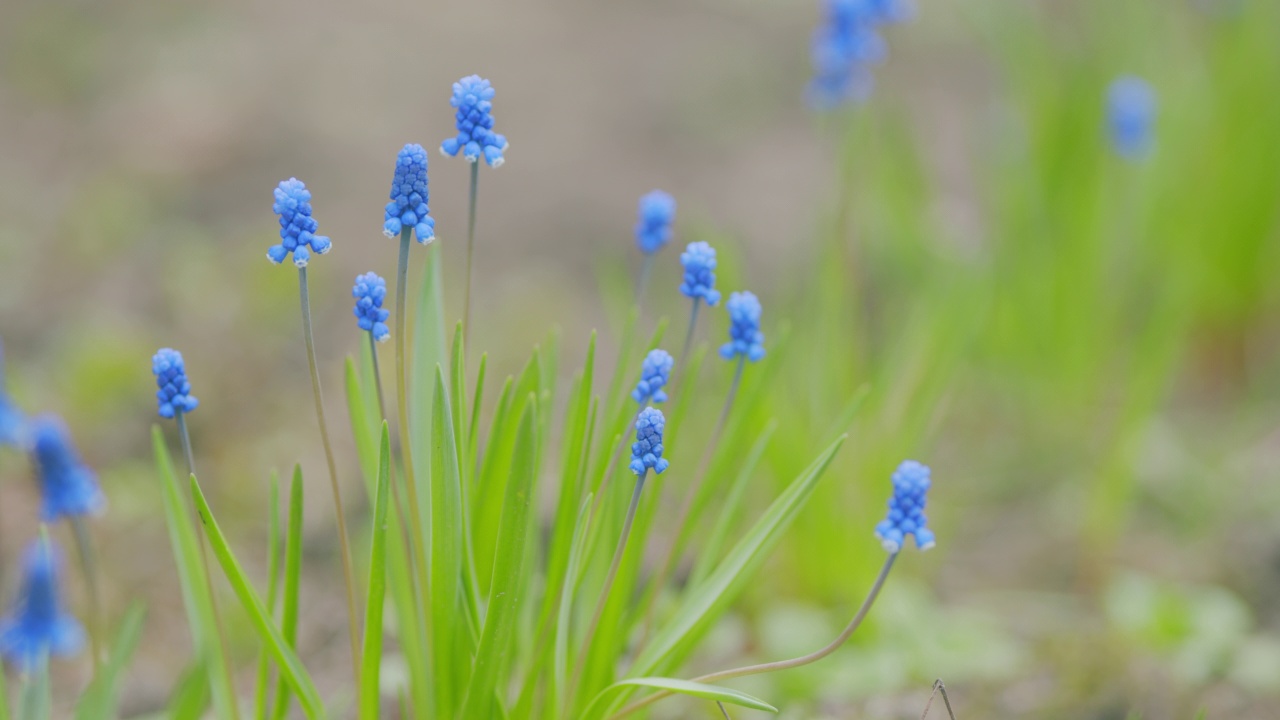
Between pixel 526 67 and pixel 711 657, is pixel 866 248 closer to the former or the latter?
pixel 711 657

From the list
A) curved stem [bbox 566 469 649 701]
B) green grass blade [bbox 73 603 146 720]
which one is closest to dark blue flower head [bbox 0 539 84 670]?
green grass blade [bbox 73 603 146 720]

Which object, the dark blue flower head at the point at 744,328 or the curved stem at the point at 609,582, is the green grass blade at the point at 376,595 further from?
the dark blue flower head at the point at 744,328

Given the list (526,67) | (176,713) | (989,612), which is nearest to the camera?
(176,713)

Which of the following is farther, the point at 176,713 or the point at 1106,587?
the point at 1106,587

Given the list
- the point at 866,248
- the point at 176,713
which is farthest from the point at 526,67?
the point at 176,713

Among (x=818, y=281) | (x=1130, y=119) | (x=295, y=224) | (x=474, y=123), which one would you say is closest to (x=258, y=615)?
(x=295, y=224)

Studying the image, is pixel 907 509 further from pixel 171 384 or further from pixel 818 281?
pixel 818 281

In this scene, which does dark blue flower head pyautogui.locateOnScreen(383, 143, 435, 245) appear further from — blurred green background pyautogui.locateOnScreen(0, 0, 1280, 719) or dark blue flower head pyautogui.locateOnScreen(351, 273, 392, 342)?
blurred green background pyautogui.locateOnScreen(0, 0, 1280, 719)
